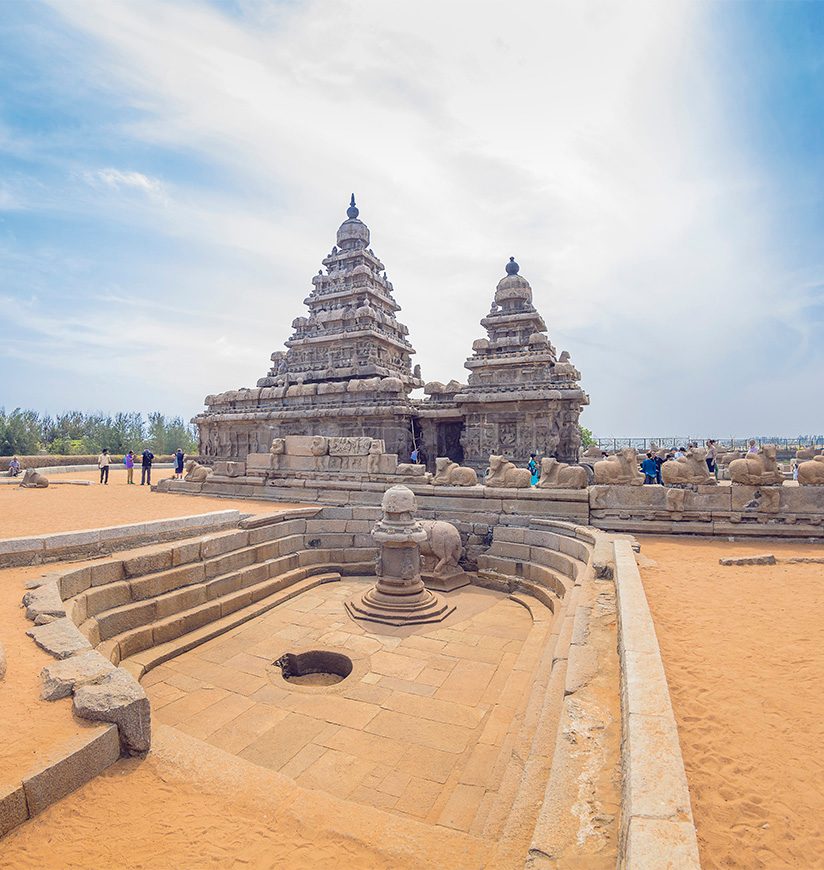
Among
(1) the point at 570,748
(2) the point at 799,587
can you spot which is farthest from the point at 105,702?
(2) the point at 799,587

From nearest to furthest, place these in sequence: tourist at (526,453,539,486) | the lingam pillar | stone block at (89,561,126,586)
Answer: stone block at (89,561,126,586) < the lingam pillar < tourist at (526,453,539,486)

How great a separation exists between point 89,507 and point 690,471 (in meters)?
13.0

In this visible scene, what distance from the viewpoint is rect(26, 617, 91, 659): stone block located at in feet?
13.3

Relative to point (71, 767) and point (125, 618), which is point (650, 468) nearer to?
point (125, 618)

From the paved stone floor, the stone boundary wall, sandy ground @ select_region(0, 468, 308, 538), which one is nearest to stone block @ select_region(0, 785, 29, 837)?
the paved stone floor

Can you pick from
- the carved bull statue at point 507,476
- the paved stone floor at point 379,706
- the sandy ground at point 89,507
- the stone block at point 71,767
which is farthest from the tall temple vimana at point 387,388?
the stone block at point 71,767

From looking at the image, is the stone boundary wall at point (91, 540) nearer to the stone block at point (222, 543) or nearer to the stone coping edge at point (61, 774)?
the stone block at point (222, 543)

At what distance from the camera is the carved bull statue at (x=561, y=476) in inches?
393

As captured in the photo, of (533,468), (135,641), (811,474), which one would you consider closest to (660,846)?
(135,641)

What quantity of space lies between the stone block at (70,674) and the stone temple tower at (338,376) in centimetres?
1443

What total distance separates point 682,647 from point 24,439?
1489 inches

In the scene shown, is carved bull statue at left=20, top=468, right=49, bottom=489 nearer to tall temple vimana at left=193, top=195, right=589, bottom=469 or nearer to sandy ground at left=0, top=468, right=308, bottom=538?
sandy ground at left=0, top=468, right=308, bottom=538

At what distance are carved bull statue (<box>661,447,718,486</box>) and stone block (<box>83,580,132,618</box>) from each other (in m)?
9.09

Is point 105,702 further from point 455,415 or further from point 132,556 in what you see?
point 455,415
